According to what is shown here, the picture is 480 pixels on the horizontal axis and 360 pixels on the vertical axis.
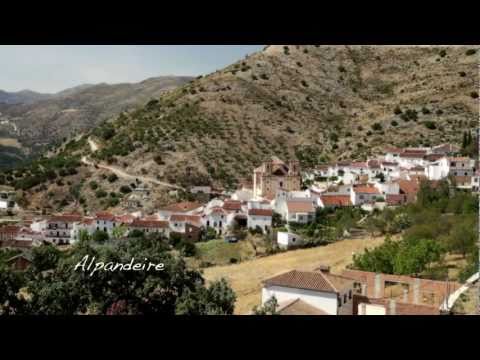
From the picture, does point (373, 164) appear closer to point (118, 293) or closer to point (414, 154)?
point (414, 154)

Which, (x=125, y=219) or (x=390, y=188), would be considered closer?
(x=125, y=219)

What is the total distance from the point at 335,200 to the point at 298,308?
12.1 metres

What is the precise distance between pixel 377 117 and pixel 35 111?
2024 inches

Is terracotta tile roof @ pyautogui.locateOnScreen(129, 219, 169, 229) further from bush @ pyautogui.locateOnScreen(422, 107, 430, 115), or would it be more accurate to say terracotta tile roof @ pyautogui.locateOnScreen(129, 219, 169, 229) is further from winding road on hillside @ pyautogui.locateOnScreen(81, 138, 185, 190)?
bush @ pyautogui.locateOnScreen(422, 107, 430, 115)

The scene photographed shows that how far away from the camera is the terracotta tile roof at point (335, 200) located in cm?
1934

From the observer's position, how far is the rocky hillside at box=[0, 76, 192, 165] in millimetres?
54141

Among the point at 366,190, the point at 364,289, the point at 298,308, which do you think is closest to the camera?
the point at 298,308

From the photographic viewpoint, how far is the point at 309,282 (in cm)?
829

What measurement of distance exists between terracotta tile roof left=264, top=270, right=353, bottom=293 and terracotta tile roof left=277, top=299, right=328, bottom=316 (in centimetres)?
23

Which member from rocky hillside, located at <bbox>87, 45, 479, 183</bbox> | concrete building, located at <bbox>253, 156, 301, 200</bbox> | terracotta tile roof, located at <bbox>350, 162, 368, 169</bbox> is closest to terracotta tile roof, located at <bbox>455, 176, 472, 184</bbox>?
terracotta tile roof, located at <bbox>350, 162, 368, 169</bbox>

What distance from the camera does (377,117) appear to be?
29703mm

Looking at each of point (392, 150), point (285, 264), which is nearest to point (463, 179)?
point (392, 150)
